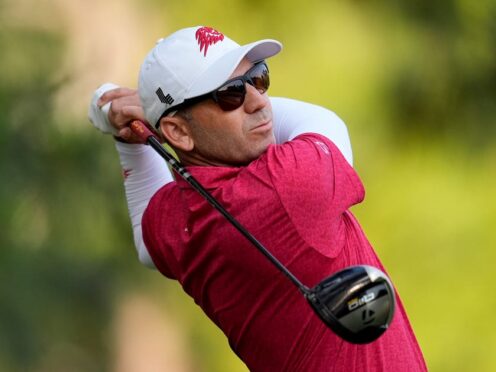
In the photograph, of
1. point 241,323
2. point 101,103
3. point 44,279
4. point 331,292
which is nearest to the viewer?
point 331,292

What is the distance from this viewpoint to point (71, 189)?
16.5 ft

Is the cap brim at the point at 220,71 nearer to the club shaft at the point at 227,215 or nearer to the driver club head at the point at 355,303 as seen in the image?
the club shaft at the point at 227,215

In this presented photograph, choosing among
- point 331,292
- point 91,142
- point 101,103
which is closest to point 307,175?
point 331,292

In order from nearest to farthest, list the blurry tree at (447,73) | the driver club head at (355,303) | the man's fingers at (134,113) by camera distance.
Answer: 1. the driver club head at (355,303)
2. the man's fingers at (134,113)
3. the blurry tree at (447,73)

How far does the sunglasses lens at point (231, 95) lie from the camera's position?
250cm

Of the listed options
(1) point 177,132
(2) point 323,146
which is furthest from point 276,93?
(2) point 323,146

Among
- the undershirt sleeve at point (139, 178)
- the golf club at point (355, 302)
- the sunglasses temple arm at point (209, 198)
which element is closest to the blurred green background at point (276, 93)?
the undershirt sleeve at point (139, 178)

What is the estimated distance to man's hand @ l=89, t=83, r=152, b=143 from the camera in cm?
278

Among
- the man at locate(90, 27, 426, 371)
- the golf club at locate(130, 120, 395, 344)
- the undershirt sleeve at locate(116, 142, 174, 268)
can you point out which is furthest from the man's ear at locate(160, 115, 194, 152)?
the golf club at locate(130, 120, 395, 344)

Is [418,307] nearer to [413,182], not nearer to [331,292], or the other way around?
[413,182]

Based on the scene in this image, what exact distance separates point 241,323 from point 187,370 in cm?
263

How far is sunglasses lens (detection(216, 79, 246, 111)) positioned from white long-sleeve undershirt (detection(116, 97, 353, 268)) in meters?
0.19

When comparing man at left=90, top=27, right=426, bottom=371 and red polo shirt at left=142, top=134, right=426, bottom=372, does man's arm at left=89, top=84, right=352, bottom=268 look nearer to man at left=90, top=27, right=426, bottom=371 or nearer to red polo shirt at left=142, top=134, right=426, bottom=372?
man at left=90, top=27, right=426, bottom=371

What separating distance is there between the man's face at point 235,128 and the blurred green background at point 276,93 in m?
2.29
